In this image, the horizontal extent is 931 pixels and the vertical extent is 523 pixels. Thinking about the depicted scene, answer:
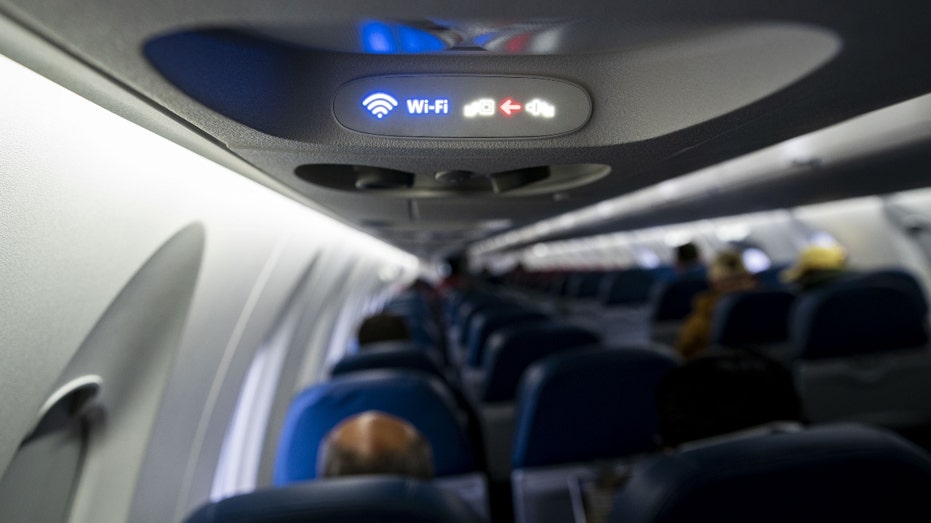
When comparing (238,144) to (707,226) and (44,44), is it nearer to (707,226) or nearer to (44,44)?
(44,44)

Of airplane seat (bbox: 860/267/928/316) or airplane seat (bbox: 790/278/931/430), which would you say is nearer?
airplane seat (bbox: 790/278/931/430)

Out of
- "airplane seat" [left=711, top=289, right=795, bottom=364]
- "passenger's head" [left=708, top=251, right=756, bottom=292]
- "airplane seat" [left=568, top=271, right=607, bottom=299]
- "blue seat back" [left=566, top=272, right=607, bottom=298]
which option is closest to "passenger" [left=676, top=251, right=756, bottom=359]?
"passenger's head" [left=708, top=251, right=756, bottom=292]

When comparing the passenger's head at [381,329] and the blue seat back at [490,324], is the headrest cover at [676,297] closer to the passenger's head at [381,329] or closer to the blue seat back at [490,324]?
the blue seat back at [490,324]

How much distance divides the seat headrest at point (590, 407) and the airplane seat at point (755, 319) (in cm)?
233

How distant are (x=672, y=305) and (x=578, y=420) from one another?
547 cm

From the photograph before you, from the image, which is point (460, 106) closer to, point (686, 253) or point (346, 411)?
point (346, 411)

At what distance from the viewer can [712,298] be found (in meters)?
5.38

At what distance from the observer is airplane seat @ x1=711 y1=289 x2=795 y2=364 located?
15.8ft

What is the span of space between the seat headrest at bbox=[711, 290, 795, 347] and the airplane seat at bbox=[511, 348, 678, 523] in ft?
A: 7.64

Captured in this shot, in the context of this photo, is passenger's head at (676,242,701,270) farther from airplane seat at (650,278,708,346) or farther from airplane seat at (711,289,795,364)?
airplane seat at (711,289,795,364)

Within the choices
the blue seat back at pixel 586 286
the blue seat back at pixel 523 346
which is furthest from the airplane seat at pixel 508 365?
the blue seat back at pixel 586 286

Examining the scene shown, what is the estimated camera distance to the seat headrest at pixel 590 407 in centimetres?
269

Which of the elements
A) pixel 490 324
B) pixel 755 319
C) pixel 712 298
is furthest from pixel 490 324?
pixel 755 319

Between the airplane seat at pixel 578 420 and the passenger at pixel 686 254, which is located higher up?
the passenger at pixel 686 254
